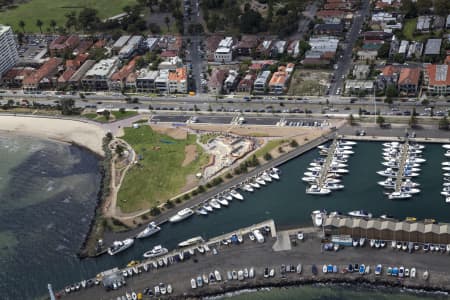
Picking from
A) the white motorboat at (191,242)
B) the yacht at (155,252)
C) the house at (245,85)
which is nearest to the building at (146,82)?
the house at (245,85)

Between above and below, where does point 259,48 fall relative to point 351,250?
above

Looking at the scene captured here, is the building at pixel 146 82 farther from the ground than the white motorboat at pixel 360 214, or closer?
farther from the ground

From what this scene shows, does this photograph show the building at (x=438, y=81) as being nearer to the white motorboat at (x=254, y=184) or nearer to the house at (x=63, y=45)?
the white motorboat at (x=254, y=184)

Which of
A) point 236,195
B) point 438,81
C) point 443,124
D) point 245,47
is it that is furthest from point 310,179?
point 245,47

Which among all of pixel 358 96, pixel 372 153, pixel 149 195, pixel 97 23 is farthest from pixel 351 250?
pixel 97 23

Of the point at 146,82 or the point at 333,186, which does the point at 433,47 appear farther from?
the point at 146,82

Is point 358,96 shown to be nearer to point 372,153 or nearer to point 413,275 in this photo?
point 372,153
